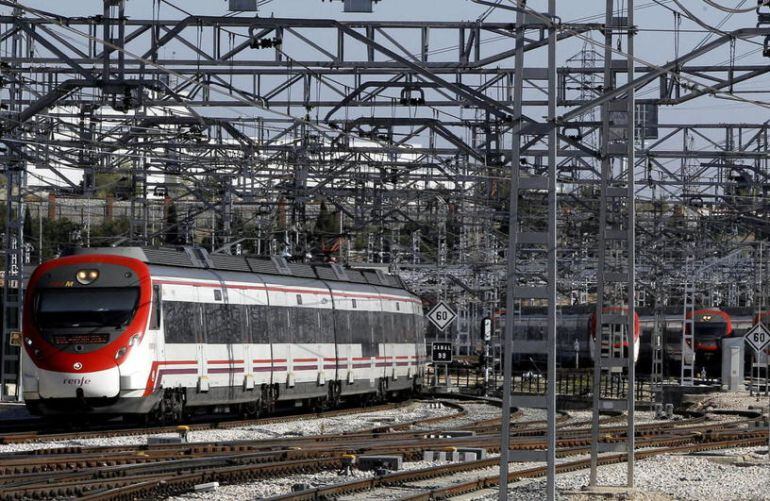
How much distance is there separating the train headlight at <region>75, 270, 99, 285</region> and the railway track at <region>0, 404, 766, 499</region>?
418 centimetres

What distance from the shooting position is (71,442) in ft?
77.0

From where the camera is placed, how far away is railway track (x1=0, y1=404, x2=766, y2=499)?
1583 cm

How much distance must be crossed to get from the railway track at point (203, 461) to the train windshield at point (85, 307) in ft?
11.3

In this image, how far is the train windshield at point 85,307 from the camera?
25172mm

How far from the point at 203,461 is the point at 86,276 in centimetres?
727

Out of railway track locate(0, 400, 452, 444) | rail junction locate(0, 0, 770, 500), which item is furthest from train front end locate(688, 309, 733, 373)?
railway track locate(0, 400, 452, 444)

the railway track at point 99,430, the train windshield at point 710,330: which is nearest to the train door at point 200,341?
the railway track at point 99,430

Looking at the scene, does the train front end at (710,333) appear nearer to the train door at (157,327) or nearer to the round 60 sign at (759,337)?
the round 60 sign at (759,337)

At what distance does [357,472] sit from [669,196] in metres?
27.8

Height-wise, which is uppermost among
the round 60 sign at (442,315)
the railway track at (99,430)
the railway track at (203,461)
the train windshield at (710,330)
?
the round 60 sign at (442,315)

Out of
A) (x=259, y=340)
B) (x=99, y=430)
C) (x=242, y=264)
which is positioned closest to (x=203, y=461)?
(x=99, y=430)

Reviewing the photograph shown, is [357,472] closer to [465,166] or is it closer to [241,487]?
[241,487]

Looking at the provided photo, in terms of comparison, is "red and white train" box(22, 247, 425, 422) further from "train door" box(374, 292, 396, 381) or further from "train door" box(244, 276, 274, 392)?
"train door" box(374, 292, 396, 381)

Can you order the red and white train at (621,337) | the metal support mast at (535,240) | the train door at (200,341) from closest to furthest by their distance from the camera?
the metal support mast at (535,240), the red and white train at (621,337), the train door at (200,341)
